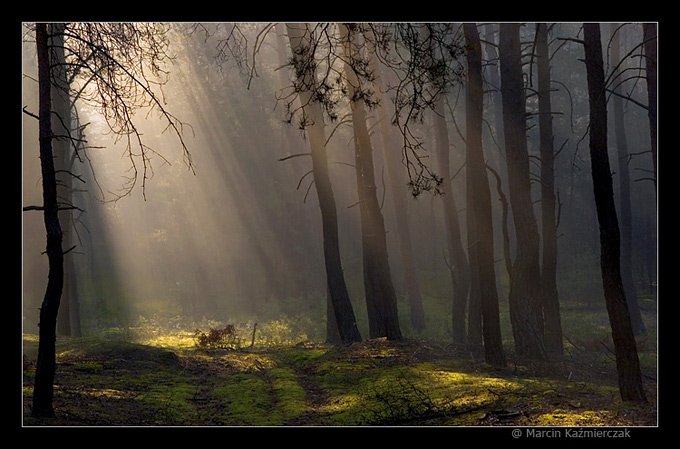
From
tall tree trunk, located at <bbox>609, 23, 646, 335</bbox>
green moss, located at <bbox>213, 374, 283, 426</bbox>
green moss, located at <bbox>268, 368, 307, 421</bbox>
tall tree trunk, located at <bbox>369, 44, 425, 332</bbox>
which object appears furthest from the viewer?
tall tree trunk, located at <bbox>369, 44, 425, 332</bbox>

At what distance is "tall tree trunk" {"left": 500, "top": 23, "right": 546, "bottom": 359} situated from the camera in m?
11.9

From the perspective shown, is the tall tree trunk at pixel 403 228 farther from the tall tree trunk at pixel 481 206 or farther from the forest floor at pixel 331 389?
the tall tree trunk at pixel 481 206

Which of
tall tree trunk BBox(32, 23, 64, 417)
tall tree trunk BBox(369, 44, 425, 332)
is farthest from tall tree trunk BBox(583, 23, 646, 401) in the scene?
tall tree trunk BBox(369, 44, 425, 332)

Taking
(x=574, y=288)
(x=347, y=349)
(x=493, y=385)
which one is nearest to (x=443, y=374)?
(x=493, y=385)

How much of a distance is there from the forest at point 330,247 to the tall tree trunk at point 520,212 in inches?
1.6

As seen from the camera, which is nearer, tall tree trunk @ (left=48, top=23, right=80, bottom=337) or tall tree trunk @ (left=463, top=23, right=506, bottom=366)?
tall tree trunk @ (left=463, top=23, right=506, bottom=366)

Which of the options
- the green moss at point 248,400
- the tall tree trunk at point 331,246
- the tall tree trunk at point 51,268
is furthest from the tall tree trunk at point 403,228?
the tall tree trunk at point 51,268

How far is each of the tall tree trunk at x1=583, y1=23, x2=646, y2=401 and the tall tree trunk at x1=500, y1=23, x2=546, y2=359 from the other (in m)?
4.41

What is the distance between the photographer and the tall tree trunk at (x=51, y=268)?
6.79 m

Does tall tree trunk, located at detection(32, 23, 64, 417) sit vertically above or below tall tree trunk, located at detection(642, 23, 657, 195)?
below

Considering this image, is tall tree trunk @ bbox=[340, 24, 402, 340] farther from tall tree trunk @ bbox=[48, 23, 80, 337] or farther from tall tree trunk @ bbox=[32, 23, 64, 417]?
tall tree trunk @ bbox=[32, 23, 64, 417]

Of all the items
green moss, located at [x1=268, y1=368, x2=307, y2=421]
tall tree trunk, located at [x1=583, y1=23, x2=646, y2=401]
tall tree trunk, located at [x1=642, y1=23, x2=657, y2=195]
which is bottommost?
green moss, located at [x1=268, y1=368, x2=307, y2=421]
